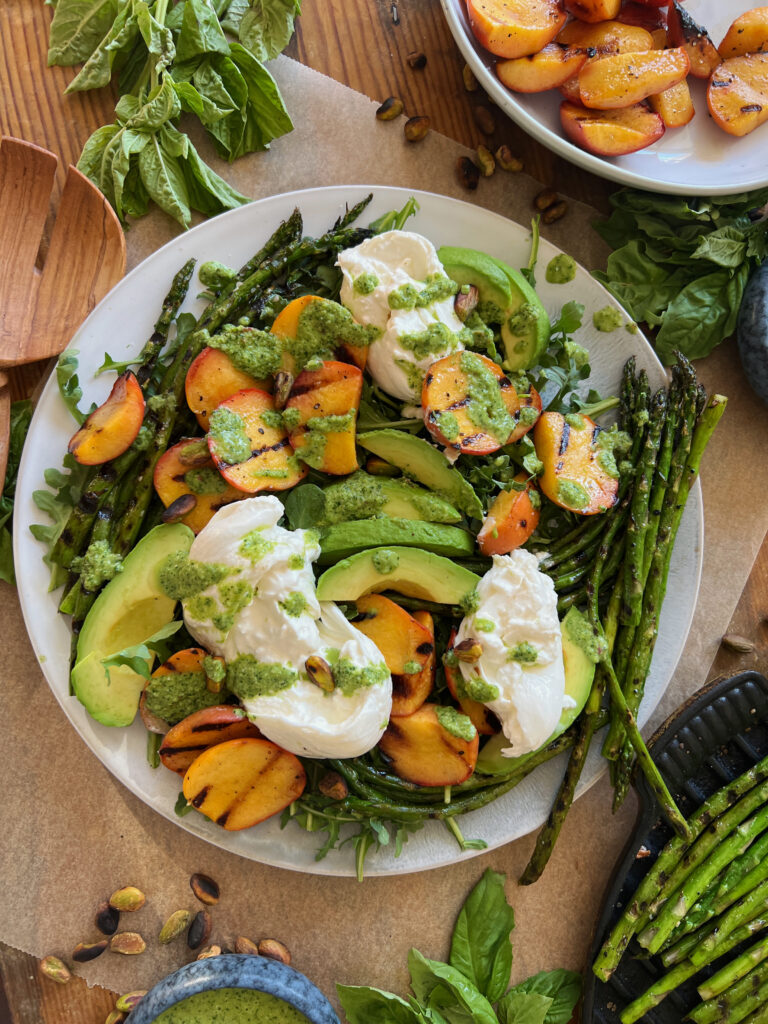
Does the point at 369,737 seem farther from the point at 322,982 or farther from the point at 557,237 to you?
the point at 557,237

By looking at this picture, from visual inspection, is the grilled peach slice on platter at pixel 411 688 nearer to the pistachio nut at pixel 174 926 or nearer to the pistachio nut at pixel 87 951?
the pistachio nut at pixel 174 926

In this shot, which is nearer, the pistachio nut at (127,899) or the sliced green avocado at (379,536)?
the sliced green avocado at (379,536)

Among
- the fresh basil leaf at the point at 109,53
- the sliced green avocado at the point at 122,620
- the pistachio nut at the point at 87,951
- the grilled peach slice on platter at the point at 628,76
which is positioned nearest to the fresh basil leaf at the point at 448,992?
the pistachio nut at the point at 87,951

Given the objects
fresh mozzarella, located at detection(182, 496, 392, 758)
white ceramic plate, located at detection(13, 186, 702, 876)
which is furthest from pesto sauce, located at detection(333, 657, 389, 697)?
white ceramic plate, located at detection(13, 186, 702, 876)

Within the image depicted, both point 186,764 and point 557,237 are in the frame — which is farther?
point 557,237

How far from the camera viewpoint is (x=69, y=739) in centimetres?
244

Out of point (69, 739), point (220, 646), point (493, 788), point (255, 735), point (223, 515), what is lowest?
point (69, 739)

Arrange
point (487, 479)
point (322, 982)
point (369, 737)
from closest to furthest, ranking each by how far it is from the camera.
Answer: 1. point (369, 737)
2. point (487, 479)
3. point (322, 982)

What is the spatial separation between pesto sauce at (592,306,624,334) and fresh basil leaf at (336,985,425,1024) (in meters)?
2.13

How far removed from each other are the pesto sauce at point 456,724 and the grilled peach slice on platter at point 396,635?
145 mm

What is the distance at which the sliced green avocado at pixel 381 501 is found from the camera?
221cm

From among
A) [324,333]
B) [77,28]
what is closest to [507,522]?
[324,333]

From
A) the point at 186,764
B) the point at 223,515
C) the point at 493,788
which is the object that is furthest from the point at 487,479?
the point at 186,764

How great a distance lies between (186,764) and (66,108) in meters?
2.11
